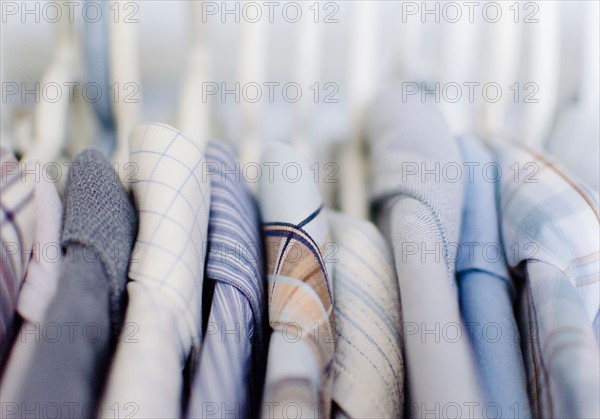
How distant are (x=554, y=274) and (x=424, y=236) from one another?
0.29 feet

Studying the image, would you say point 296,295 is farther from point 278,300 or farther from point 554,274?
point 554,274

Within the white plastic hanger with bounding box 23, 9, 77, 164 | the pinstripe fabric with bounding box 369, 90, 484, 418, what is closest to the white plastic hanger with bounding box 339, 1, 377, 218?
the pinstripe fabric with bounding box 369, 90, 484, 418

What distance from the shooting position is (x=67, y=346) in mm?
292

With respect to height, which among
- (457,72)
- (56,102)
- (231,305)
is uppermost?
(457,72)

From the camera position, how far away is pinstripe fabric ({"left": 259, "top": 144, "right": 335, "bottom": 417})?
1.07ft

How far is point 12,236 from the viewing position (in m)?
0.36

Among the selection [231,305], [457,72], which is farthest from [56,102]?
[457,72]

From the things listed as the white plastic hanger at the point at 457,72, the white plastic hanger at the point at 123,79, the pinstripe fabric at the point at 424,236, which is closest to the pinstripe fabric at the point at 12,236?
the white plastic hanger at the point at 123,79

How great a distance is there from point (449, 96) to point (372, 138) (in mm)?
128

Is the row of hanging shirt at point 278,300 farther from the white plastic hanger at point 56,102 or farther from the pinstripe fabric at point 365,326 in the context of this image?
the white plastic hanger at point 56,102

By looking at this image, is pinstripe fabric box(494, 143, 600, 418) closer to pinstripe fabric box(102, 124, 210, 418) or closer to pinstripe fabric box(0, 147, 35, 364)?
pinstripe fabric box(102, 124, 210, 418)

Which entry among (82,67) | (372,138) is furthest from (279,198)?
(82,67)

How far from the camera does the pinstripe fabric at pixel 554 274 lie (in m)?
0.33

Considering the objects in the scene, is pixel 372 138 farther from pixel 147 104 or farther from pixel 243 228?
pixel 147 104
